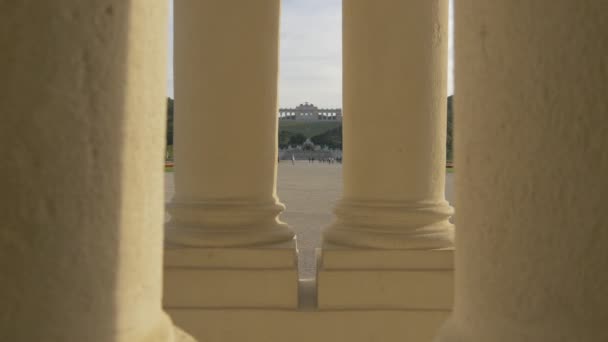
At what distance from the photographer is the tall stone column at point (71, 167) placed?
958 inches

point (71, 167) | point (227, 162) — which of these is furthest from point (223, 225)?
point (71, 167)

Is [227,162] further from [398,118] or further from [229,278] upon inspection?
[398,118]

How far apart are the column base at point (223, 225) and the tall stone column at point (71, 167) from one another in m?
45.6

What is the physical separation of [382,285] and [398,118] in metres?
23.8

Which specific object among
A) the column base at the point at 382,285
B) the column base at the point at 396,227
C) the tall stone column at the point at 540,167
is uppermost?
the tall stone column at the point at 540,167

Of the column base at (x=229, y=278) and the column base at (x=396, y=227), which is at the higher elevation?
the column base at (x=396, y=227)

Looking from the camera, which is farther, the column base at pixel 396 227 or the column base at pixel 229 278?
the column base at pixel 396 227

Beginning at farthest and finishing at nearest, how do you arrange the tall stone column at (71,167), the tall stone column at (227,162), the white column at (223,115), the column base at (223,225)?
1. the white column at (223,115)
2. the column base at (223,225)
3. the tall stone column at (227,162)
4. the tall stone column at (71,167)

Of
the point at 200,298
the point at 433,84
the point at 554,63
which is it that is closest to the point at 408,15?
the point at 433,84

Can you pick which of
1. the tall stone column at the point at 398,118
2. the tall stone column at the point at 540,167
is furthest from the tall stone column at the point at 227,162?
the tall stone column at the point at 540,167

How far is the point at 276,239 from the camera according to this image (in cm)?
7712

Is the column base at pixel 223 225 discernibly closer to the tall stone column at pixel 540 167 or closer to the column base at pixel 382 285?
the column base at pixel 382 285

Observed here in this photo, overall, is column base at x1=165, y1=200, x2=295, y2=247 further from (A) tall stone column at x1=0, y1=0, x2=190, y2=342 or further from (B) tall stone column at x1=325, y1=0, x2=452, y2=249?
(A) tall stone column at x1=0, y1=0, x2=190, y2=342

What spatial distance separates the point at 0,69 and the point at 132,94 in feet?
20.3
